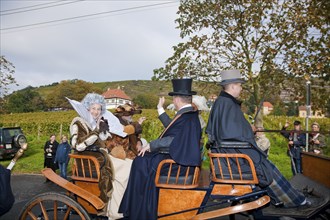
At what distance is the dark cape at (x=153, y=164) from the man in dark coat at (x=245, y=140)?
0.21 metres

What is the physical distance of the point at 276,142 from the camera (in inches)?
834

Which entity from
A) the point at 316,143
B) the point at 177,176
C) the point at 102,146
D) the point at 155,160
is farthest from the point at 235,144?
the point at 316,143

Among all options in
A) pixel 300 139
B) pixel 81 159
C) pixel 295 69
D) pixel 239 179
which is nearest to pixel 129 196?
pixel 81 159

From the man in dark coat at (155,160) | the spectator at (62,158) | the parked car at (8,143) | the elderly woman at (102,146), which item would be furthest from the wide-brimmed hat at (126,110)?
the parked car at (8,143)

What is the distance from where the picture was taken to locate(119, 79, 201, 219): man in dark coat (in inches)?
136

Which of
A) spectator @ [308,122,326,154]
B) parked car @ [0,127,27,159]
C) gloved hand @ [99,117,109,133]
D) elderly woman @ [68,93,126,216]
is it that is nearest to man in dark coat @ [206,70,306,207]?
elderly woman @ [68,93,126,216]

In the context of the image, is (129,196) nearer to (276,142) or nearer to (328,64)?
(328,64)

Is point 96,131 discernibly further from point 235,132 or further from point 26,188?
point 26,188

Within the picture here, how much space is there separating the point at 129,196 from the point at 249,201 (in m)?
1.23

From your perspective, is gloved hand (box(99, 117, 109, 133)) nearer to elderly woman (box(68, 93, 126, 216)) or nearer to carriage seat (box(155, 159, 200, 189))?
elderly woman (box(68, 93, 126, 216))

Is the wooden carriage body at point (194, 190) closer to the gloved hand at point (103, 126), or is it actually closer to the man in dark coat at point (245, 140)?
the man in dark coat at point (245, 140)

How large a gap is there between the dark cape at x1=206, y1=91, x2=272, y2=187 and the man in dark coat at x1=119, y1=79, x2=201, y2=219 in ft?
0.67

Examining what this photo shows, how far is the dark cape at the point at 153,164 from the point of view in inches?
136

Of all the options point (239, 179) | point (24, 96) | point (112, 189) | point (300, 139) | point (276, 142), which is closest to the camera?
point (239, 179)
